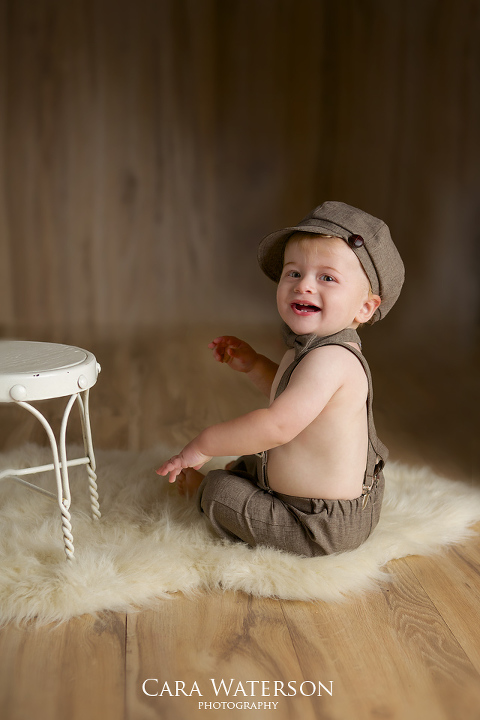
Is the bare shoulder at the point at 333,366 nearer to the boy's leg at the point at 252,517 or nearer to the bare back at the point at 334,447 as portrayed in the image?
the bare back at the point at 334,447

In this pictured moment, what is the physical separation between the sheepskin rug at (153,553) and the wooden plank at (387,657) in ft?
0.16

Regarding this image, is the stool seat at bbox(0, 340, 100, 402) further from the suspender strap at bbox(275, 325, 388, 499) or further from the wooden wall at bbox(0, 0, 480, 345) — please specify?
the wooden wall at bbox(0, 0, 480, 345)

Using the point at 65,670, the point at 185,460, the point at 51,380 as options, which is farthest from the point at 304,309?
the point at 65,670

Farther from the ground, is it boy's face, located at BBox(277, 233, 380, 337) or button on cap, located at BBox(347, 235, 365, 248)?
button on cap, located at BBox(347, 235, 365, 248)

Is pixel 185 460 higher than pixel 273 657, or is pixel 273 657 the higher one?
pixel 185 460

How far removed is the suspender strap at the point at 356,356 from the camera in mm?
1201

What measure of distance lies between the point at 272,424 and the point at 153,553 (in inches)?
11.3

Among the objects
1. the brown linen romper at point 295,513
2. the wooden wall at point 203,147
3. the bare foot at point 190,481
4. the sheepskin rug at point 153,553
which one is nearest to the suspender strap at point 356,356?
the brown linen romper at point 295,513

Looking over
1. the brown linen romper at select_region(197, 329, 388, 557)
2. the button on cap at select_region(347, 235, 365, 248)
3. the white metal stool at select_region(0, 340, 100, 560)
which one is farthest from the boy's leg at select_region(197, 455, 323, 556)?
the button on cap at select_region(347, 235, 365, 248)

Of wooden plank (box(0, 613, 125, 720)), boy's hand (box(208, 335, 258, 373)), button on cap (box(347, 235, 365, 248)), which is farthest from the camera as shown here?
boy's hand (box(208, 335, 258, 373))

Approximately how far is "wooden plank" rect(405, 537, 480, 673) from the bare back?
Answer: 178mm

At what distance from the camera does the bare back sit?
3.90 feet

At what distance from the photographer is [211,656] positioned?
980mm

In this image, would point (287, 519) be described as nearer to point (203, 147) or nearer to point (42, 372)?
point (42, 372)
